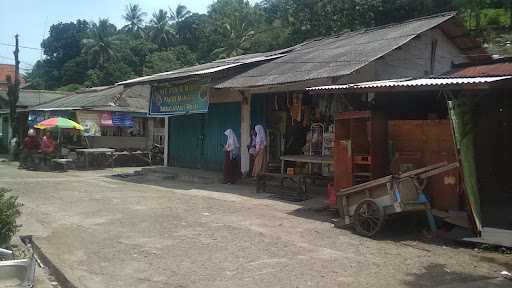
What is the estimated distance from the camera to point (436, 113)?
9930 millimetres

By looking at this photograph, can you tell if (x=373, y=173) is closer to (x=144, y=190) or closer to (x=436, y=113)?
(x=436, y=113)

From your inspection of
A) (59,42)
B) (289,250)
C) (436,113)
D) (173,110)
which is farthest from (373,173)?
(59,42)

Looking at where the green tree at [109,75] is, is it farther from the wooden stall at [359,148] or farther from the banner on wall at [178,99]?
the wooden stall at [359,148]

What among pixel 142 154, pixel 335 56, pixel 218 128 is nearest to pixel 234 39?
pixel 142 154

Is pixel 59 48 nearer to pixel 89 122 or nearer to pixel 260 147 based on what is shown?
pixel 89 122

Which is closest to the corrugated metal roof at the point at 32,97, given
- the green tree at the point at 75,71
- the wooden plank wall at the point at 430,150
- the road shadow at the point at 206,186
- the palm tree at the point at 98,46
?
the road shadow at the point at 206,186

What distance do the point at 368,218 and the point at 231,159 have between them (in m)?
7.19

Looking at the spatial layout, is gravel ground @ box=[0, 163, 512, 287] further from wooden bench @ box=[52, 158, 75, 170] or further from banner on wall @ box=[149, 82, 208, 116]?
wooden bench @ box=[52, 158, 75, 170]

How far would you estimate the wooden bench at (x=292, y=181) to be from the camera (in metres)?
11.7

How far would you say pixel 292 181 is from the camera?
491 inches

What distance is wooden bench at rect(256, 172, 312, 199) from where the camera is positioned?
1169 cm

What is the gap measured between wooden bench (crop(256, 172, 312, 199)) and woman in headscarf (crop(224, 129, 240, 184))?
1.71 meters

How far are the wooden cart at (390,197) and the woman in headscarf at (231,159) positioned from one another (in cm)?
686

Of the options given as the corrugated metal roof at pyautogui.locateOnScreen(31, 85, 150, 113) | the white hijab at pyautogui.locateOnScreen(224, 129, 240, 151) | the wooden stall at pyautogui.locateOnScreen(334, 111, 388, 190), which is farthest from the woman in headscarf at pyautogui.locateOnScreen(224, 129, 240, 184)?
the corrugated metal roof at pyautogui.locateOnScreen(31, 85, 150, 113)
